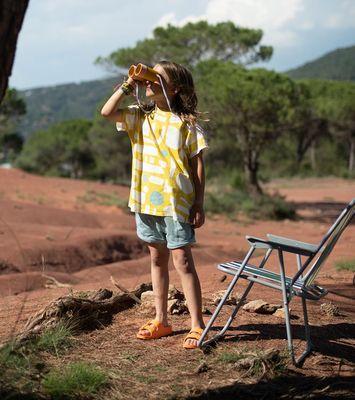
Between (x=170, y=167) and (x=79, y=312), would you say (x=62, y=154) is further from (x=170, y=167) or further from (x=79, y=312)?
(x=170, y=167)

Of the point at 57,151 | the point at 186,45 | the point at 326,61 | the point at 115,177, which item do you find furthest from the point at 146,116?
the point at 326,61

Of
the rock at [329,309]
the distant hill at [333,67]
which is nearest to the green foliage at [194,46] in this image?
the rock at [329,309]

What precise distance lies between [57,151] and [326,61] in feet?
191

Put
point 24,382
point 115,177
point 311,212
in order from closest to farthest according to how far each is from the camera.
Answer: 1. point 24,382
2. point 311,212
3. point 115,177

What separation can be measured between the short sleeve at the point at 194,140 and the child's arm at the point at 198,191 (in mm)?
34

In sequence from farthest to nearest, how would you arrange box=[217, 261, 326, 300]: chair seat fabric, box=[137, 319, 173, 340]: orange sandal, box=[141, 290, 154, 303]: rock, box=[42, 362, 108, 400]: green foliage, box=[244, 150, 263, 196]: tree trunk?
box=[244, 150, 263, 196]: tree trunk → box=[141, 290, 154, 303]: rock → box=[137, 319, 173, 340]: orange sandal → box=[217, 261, 326, 300]: chair seat fabric → box=[42, 362, 108, 400]: green foliage

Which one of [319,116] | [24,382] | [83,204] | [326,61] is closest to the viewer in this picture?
[24,382]

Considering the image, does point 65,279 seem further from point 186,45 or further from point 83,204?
point 186,45

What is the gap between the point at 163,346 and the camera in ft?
13.3

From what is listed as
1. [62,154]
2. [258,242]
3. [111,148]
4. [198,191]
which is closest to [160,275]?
[198,191]

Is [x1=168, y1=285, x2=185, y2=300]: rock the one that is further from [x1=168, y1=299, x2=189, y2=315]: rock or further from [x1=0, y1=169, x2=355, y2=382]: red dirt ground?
[x1=0, y1=169, x2=355, y2=382]: red dirt ground

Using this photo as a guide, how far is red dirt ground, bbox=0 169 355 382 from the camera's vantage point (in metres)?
4.79

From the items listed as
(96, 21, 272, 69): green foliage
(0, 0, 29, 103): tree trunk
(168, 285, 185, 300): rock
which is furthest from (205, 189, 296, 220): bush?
(0, 0, 29, 103): tree trunk

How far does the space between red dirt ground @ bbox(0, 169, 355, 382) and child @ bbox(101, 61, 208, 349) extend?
650 mm
